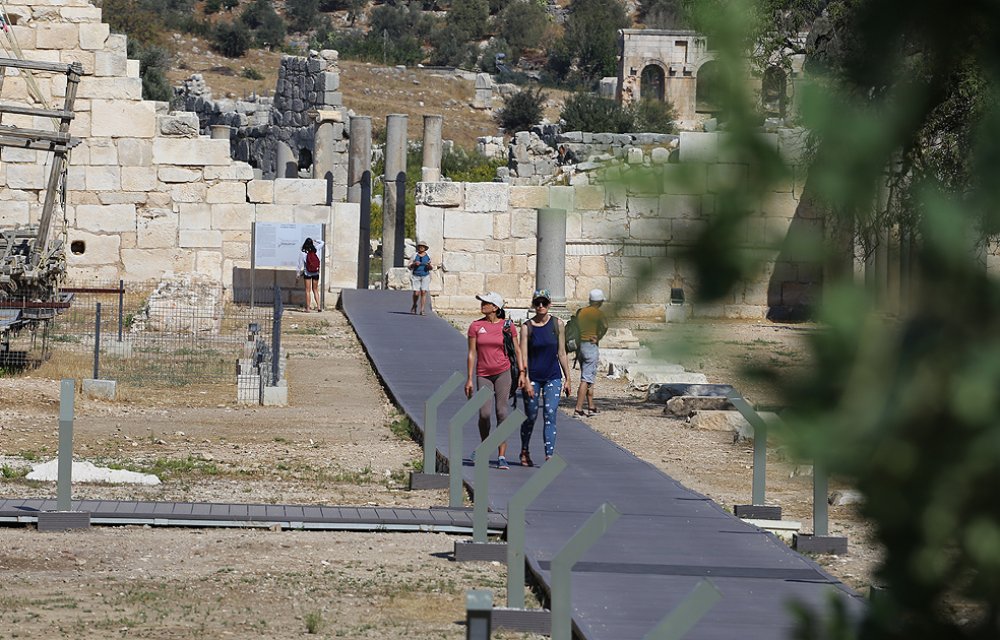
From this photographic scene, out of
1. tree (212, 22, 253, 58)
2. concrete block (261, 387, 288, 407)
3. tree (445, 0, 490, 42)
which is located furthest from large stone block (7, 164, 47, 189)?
tree (445, 0, 490, 42)

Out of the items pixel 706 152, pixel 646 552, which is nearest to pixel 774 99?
pixel 706 152

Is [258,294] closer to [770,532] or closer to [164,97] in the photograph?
[770,532]

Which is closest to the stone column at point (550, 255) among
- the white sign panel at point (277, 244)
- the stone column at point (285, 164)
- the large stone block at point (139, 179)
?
the white sign panel at point (277, 244)

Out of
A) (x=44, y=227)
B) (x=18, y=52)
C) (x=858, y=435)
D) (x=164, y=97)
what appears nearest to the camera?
(x=858, y=435)

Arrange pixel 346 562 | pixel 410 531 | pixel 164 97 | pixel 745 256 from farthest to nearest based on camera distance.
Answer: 1. pixel 164 97
2. pixel 410 531
3. pixel 346 562
4. pixel 745 256

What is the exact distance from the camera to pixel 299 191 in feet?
88.9

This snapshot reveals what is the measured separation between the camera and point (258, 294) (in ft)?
88.4

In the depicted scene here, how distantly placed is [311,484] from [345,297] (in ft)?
50.6

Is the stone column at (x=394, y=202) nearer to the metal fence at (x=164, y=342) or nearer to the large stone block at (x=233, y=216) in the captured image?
the large stone block at (x=233, y=216)

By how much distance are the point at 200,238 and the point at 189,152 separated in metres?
1.49

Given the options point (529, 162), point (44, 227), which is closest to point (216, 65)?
point (529, 162)

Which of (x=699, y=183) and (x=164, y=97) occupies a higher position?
(x=164, y=97)

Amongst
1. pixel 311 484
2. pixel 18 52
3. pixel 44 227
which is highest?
pixel 18 52

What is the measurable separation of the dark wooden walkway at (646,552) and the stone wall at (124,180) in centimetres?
1295
